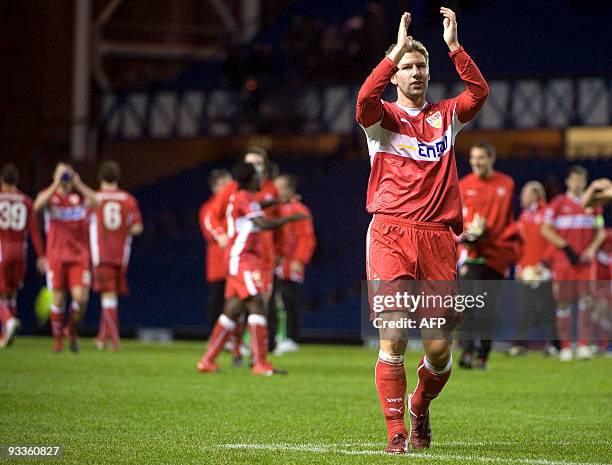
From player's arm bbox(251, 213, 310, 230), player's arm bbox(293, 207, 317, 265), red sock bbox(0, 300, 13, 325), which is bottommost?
red sock bbox(0, 300, 13, 325)

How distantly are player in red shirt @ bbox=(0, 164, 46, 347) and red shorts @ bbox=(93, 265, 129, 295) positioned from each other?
0.90m

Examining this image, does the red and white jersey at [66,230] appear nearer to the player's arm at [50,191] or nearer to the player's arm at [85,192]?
the player's arm at [85,192]

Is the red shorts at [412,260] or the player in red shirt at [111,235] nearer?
the red shorts at [412,260]

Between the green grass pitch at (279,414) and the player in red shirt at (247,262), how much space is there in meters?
0.42

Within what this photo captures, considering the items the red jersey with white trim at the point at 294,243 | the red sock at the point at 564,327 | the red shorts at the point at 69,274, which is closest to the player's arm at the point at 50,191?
the red shorts at the point at 69,274

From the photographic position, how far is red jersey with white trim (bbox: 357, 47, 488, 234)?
7.00 meters

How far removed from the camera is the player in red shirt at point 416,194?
6.90m

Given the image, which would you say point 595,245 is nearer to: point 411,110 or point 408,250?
point 411,110

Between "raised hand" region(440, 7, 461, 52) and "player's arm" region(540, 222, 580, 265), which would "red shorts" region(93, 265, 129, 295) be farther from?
"raised hand" region(440, 7, 461, 52)

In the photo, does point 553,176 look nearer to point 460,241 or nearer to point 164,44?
point 460,241

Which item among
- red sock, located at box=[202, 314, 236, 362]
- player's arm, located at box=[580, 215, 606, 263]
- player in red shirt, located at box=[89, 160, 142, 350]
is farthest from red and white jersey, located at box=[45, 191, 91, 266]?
player's arm, located at box=[580, 215, 606, 263]

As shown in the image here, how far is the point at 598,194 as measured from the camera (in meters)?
6.85

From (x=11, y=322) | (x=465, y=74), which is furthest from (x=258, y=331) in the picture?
(x=465, y=74)

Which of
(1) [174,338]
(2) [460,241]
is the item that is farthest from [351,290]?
(2) [460,241]
